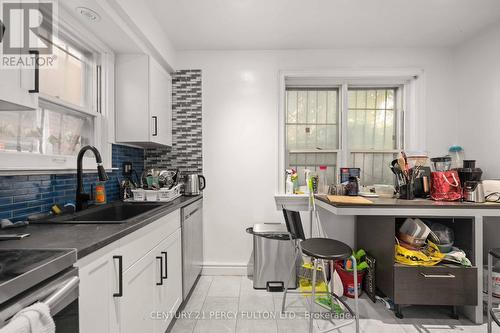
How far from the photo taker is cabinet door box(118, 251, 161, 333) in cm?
115

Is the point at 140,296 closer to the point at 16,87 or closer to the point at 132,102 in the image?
the point at 16,87

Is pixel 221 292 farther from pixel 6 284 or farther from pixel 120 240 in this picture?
pixel 6 284

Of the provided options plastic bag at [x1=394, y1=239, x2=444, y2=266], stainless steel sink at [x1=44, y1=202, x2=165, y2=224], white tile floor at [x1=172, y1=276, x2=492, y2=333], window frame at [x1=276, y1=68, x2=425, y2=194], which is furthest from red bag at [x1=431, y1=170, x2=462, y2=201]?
stainless steel sink at [x1=44, y1=202, x2=165, y2=224]

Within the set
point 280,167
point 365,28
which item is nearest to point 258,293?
point 280,167

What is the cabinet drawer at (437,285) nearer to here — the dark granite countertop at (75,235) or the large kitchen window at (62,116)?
the dark granite countertop at (75,235)

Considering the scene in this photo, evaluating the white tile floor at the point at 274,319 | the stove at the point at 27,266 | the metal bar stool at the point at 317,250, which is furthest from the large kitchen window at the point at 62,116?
the metal bar stool at the point at 317,250

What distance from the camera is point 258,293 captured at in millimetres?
2266

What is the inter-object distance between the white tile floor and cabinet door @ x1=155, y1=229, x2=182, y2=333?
9.1 inches

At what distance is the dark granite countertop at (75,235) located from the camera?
88 centimetres

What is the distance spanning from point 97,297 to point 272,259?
1.62m

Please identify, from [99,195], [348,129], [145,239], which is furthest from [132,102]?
[348,129]

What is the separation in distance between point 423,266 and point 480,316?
0.60m

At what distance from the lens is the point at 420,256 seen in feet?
6.07

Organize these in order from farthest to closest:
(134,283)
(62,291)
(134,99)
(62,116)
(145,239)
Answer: (134,99)
(62,116)
(145,239)
(134,283)
(62,291)
